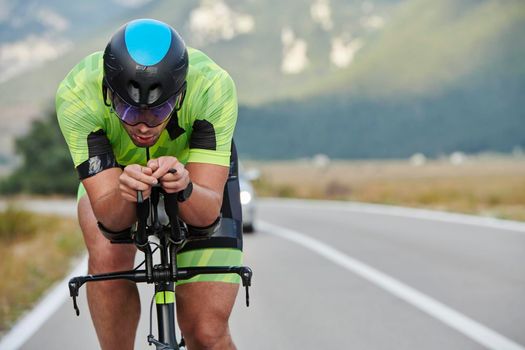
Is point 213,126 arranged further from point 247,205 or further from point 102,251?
point 247,205

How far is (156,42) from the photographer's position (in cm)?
341

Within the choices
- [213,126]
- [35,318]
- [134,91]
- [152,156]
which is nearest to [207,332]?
[152,156]

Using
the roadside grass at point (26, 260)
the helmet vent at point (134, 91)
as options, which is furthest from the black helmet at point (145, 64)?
the roadside grass at point (26, 260)

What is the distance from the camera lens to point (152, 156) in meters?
4.05

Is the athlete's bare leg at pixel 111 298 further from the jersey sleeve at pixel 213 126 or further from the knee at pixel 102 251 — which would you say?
the jersey sleeve at pixel 213 126

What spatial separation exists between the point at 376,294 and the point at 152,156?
5.57 m

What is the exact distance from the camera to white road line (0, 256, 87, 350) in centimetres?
718

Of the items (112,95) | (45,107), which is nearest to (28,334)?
(112,95)

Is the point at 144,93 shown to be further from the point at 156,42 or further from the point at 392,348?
the point at 392,348

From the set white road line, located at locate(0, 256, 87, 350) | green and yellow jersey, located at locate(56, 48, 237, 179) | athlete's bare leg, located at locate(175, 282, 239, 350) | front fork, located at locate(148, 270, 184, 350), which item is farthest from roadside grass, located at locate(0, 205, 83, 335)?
front fork, located at locate(148, 270, 184, 350)

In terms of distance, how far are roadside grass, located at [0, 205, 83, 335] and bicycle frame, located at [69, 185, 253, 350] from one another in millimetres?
4425

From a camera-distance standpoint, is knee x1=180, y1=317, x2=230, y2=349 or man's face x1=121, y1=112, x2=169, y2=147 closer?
man's face x1=121, y1=112, x2=169, y2=147

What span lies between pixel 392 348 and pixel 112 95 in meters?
3.69

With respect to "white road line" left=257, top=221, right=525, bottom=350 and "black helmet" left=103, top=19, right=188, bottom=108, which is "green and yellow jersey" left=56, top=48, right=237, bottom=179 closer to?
"black helmet" left=103, top=19, right=188, bottom=108
